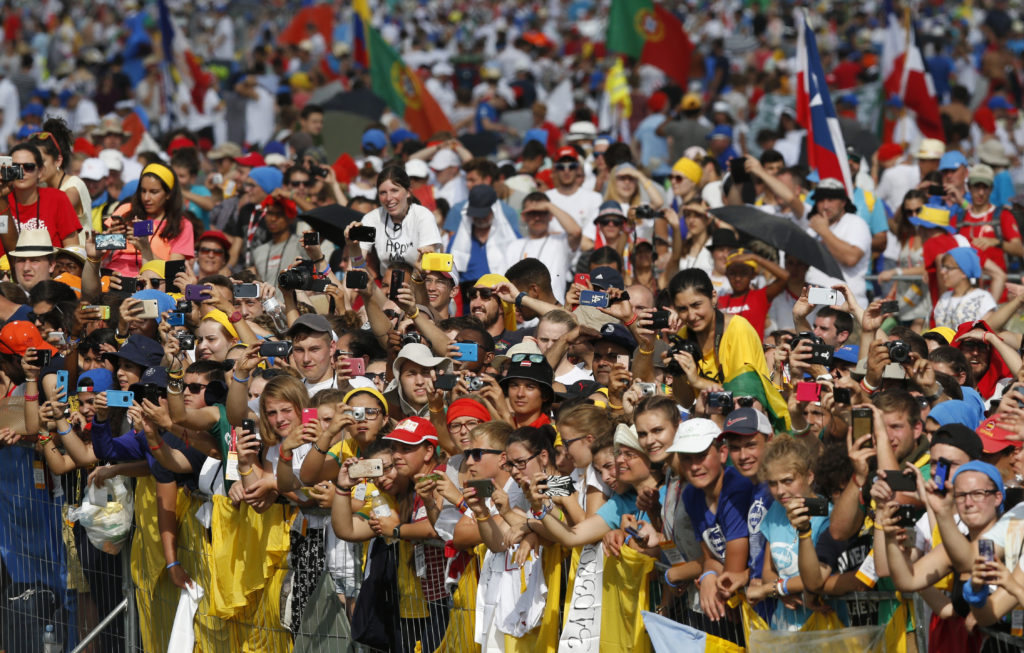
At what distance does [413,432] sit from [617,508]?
1.07 m

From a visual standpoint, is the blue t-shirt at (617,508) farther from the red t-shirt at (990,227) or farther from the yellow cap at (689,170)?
the yellow cap at (689,170)

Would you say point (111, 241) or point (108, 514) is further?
point (111, 241)

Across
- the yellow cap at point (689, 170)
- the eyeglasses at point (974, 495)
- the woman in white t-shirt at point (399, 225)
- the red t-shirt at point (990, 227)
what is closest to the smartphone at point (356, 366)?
the woman in white t-shirt at point (399, 225)

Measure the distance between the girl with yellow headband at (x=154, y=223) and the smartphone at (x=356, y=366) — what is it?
8.80ft

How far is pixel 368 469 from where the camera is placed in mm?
6746

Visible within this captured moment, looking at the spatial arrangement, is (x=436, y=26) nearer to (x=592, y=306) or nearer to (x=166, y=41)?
(x=166, y=41)

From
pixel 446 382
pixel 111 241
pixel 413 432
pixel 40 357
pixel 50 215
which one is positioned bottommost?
pixel 413 432

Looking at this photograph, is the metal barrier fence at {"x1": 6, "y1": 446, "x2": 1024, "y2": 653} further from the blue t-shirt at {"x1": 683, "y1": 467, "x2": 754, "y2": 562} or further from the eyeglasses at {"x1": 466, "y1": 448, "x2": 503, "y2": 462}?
the eyeglasses at {"x1": 466, "y1": 448, "x2": 503, "y2": 462}

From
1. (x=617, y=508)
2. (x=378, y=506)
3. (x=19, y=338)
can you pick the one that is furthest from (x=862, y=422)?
(x=19, y=338)

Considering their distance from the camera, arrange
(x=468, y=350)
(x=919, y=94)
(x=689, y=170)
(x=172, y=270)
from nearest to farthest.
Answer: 1. (x=468, y=350)
2. (x=172, y=270)
3. (x=689, y=170)
4. (x=919, y=94)

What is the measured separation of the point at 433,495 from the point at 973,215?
21.9 feet

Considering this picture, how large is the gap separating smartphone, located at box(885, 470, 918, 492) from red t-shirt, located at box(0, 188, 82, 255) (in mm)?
7093

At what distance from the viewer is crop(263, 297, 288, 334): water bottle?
28.6ft

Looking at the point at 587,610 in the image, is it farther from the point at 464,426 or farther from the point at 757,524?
the point at 464,426
